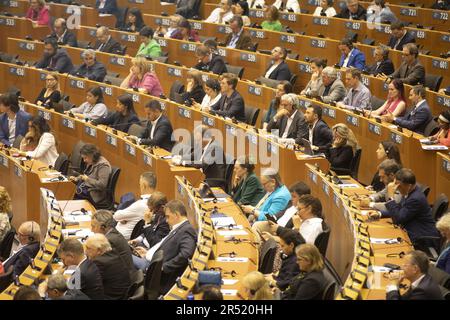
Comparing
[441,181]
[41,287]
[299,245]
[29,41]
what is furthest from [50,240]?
[29,41]

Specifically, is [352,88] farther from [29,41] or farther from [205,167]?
[29,41]

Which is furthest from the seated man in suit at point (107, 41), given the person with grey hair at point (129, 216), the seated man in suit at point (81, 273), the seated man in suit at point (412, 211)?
the seated man in suit at point (81, 273)

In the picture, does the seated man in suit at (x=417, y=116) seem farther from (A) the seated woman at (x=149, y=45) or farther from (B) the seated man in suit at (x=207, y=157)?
(A) the seated woman at (x=149, y=45)

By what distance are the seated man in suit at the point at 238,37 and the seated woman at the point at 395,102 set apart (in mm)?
3449

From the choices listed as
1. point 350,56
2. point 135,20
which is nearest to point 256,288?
point 350,56

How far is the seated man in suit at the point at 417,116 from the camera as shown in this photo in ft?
36.0

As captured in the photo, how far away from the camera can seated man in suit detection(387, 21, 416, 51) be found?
13.6 metres

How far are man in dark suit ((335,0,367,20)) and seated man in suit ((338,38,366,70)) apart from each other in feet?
5.26

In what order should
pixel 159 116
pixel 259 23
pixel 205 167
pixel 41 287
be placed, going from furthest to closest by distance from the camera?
pixel 259 23
pixel 159 116
pixel 205 167
pixel 41 287

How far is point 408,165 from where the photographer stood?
10.4 metres

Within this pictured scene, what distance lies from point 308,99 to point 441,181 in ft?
8.61

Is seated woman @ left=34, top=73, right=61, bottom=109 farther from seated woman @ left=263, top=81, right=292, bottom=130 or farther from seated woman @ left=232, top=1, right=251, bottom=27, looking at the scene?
seated woman @ left=232, top=1, right=251, bottom=27

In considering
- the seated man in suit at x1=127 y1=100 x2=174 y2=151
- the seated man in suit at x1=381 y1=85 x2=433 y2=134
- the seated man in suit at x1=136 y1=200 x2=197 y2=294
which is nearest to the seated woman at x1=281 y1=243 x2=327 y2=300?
the seated man in suit at x1=136 y1=200 x2=197 y2=294
